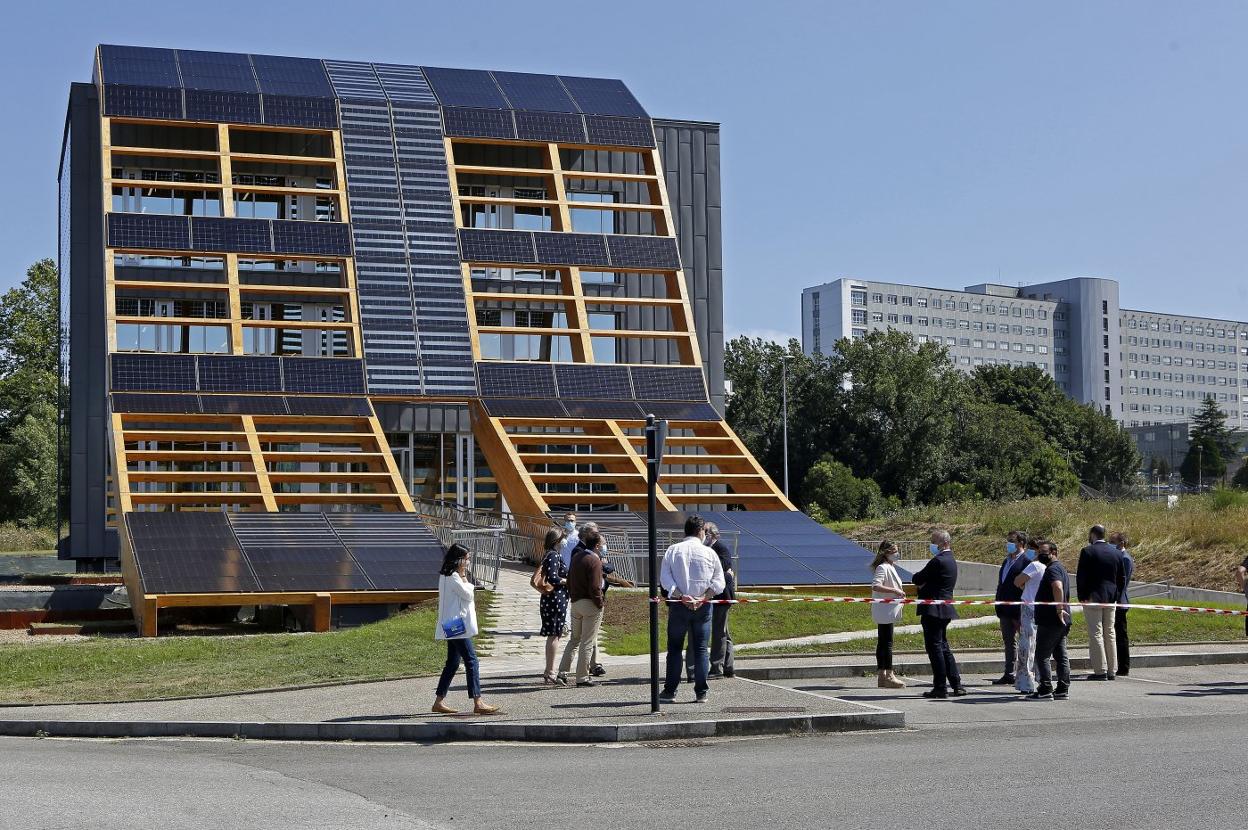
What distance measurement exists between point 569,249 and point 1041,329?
497 ft

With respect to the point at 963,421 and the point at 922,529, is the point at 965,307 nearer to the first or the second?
the point at 963,421

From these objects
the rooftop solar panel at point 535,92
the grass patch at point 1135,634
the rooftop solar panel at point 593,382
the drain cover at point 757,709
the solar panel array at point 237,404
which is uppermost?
the rooftop solar panel at point 535,92

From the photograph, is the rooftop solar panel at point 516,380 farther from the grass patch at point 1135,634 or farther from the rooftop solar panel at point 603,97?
the grass patch at point 1135,634

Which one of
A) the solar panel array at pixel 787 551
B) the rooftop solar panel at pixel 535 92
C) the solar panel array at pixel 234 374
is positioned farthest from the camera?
the rooftop solar panel at pixel 535 92

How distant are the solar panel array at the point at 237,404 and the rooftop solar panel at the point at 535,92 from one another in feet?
34.5

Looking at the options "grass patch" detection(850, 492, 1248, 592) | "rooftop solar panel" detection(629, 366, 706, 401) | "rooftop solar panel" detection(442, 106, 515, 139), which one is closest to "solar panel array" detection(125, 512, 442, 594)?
"rooftop solar panel" detection(629, 366, 706, 401)

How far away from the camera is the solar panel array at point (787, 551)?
89.7 ft

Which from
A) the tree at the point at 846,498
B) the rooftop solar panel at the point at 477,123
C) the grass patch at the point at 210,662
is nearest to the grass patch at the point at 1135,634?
the grass patch at the point at 210,662

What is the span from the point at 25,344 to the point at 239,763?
7131 centimetres

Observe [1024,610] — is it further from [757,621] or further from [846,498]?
[846,498]

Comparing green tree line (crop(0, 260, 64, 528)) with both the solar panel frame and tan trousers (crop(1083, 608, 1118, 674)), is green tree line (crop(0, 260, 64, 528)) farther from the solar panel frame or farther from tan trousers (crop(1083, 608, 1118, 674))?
tan trousers (crop(1083, 608, 1118, 674))

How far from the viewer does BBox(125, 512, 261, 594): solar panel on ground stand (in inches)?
979

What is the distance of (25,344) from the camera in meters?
78.1

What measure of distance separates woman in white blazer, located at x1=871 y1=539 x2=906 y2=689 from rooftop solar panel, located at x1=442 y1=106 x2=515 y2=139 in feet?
76.8
